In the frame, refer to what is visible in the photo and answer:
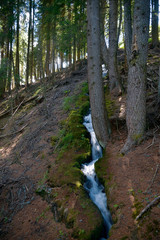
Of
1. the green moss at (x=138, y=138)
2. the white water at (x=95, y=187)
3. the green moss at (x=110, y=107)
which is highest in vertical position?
the green moss at (x=110, y=107)

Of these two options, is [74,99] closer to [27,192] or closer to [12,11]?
[27,192]

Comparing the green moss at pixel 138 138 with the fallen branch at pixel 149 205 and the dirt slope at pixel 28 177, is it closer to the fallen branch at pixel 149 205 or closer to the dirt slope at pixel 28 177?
the fallen branch at pixel 149 205

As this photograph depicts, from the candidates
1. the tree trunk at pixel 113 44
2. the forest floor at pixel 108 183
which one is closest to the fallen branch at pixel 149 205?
the forest floor at pixel 108 183

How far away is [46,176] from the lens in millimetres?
5656

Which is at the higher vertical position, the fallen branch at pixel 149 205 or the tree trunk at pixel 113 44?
the tree trunk at pixel 113 44

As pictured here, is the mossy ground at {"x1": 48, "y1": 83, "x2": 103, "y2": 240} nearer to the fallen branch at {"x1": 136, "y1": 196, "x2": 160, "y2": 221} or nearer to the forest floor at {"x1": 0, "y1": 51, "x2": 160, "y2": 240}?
A: the forest floor at {"x1": 0, "y1": 51, "x2": 160, "y2": 240}

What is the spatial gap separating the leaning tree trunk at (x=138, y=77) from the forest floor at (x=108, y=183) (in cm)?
44

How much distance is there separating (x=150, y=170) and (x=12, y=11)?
15293mm

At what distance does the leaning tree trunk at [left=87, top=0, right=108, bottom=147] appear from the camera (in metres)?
Answer: 5.78

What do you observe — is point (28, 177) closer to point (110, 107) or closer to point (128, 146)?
point (128, 146)

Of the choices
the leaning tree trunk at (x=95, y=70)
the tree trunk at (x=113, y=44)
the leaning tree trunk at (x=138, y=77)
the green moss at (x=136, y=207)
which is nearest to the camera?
the green moss at (x=136, y=207)

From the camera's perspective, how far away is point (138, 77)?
5254 mm

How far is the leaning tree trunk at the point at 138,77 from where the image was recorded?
507 cm

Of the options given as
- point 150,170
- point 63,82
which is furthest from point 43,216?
point 63,82
